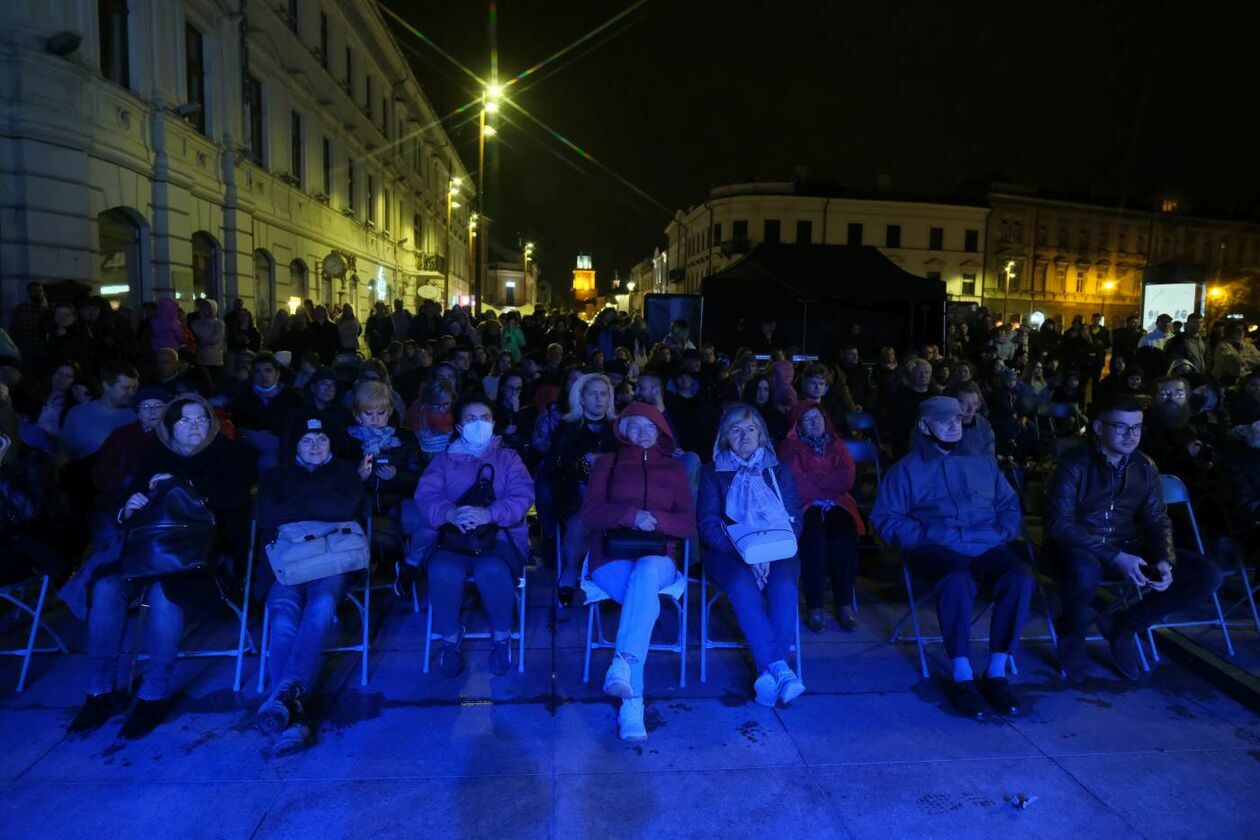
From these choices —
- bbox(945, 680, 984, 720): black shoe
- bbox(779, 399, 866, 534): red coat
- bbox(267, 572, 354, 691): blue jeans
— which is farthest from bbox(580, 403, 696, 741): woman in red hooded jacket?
bbox(945, 680, 984, 720): black shoe

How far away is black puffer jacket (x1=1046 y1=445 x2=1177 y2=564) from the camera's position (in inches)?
185

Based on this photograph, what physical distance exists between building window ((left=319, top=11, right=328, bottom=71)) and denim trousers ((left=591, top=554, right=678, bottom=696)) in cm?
2125

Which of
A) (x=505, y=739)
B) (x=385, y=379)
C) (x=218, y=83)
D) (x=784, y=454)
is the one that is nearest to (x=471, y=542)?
(x=505, y=739)

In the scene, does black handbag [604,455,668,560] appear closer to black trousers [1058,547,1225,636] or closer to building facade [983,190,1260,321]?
black trousers [1058,547,1225,636]

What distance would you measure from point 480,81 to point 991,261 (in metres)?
47.5

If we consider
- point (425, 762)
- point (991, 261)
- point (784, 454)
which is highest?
point (991, 261)

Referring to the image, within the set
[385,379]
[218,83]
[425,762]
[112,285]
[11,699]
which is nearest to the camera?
[425,762]

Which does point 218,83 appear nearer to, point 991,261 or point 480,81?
point 480,81

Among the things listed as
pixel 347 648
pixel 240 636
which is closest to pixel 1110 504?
pixel 347 648

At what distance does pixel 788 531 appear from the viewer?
14.8 ft

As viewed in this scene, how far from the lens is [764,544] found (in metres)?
4.40

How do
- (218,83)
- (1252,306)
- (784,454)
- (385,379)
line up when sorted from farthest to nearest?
(1252,306) < (218,83) < (385,379) < (784,454)

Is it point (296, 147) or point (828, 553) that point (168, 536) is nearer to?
point (828, 553)

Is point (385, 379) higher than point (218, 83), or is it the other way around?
point (218, 83)
